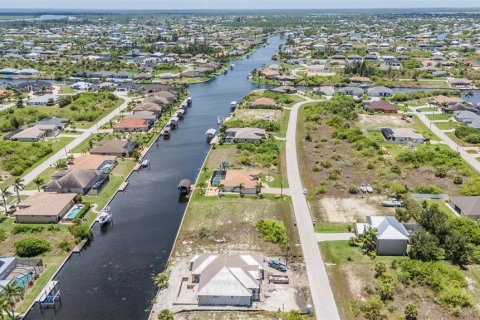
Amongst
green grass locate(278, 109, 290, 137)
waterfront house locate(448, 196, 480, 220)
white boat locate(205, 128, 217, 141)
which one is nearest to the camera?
waterfront house locate(448, 196, 480, 220)

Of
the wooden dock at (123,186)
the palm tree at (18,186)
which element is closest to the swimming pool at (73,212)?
the wooden dock at (123,186)

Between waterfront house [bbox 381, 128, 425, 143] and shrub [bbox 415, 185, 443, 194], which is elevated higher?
shrub [bbox 415, 185, 443, 194]

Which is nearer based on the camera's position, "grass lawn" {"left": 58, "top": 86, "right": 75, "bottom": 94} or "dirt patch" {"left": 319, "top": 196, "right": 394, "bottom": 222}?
"dirt patch" {"left": 319, "top": 196, "right": 394, "bottom": 222}

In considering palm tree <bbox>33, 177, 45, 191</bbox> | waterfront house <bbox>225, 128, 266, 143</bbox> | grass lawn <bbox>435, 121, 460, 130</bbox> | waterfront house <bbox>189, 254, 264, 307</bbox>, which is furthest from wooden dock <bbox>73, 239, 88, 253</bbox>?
grass lawn <bbox>435, 121, 460, 130</bbox>

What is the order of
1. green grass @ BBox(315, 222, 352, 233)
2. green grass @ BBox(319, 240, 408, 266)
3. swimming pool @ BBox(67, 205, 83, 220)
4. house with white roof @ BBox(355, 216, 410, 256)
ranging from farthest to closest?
swimming pool @ BBox(67, 205, 83, 220), green grass @ BBox(315, 222, 352, 233), house with white roof @ BBox(355, 216, 410, 256), green grass @ BBox(319, 240, 408, 266)

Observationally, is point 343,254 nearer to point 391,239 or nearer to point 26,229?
point 391,239

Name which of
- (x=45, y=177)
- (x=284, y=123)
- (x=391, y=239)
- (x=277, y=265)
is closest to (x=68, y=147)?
(x=45, y=177)

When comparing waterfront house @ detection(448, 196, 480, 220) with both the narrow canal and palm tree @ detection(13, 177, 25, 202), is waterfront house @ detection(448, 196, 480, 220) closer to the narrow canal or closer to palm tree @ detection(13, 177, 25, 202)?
the narrow canal

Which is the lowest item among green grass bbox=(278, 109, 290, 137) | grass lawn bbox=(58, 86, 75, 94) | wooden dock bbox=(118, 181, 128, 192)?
green grass bbox=(278, 109, 290, 137)
